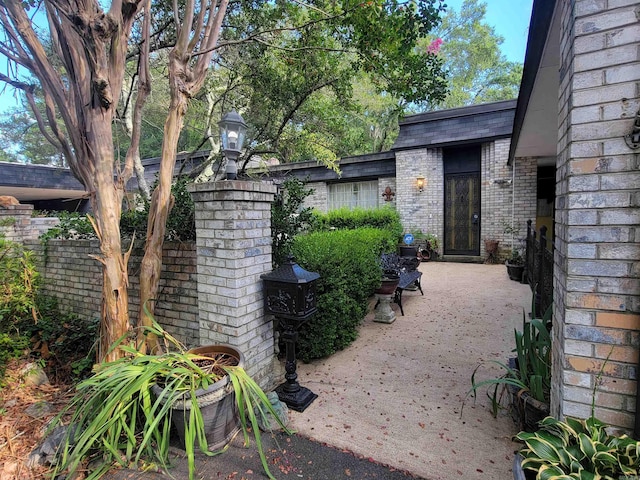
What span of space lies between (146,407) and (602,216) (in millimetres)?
2504

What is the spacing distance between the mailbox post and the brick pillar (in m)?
0.15

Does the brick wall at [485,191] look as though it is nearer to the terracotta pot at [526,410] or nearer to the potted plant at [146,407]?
the terracotta pot at [526,410]

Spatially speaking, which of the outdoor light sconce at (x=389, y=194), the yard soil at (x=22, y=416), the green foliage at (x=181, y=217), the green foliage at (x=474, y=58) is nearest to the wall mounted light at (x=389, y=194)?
the outdoor light sconce at (x=389, y=194)

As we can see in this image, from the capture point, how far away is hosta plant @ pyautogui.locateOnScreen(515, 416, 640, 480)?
3.74 feet

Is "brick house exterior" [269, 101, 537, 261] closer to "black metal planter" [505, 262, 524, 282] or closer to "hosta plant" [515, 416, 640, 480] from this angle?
"black metal planter" [505, 262, 524, 282]

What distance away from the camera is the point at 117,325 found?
2.46 metres

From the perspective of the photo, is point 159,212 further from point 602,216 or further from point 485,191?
point 485,191

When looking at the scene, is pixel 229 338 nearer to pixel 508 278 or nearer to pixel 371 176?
pixel 508 278

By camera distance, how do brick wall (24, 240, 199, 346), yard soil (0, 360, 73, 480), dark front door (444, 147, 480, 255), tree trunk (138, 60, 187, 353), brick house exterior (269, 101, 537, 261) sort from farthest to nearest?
dark front door (444, 147, 480, 255) < brick house exterior (269, 101, 537, 261) < brick wall (24, 240, 199, 346) < tree trunk (138, 60, 187, 353) < yard soil (0, 360, 73, 480)

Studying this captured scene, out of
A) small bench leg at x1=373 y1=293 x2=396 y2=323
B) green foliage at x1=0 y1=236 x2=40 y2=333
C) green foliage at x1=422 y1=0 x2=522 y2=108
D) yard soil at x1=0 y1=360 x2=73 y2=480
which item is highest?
green foliage at x1=422 y1=0 x2=522 y2=108

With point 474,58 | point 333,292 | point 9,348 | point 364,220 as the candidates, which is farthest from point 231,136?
point 474,58

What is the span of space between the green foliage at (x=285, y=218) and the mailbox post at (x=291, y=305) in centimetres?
61

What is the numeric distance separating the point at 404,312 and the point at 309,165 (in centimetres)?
736

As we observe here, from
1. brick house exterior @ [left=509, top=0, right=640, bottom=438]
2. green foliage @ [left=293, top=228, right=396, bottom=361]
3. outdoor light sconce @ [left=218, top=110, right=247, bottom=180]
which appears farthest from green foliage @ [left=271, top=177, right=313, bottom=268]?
brick house exterior @ [left=509, top=0, right=640, bottom=438]
